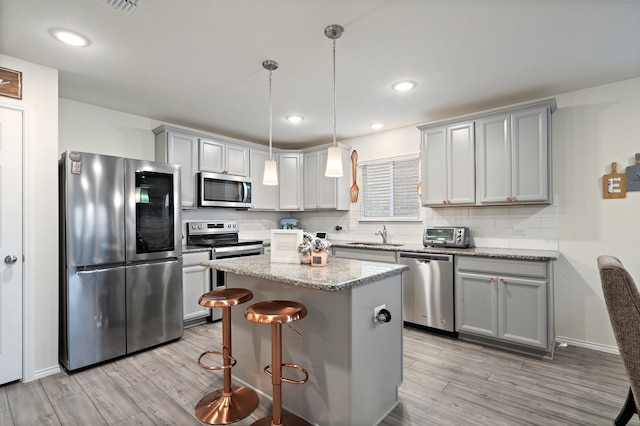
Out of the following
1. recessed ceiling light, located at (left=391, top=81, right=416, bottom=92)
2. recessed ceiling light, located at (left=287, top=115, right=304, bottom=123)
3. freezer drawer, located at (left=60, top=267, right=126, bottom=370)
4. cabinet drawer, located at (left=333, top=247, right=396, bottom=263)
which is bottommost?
freezer drawer, located at (left=60, top=267, right=126, bottom=370)

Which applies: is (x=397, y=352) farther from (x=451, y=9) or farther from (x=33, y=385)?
(x=33, y=385)

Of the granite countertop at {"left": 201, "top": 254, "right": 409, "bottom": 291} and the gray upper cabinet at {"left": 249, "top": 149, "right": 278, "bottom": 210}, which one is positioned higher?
the gray upper cabinet at {"left": 249, "top": 149, "right": 278, "bottom": 210}

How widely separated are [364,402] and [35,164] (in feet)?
10.1

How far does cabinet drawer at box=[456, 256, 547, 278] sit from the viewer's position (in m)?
2.81

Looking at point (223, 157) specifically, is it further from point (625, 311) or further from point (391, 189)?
point (625, 311)

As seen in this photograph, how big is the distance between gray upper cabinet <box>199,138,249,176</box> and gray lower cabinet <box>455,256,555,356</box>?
10.2ft

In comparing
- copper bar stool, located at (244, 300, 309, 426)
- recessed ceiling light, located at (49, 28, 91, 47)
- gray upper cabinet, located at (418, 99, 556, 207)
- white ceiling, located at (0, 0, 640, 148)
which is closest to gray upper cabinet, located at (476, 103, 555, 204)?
gray upper cabinet, located at (418, 99, 556, 207)

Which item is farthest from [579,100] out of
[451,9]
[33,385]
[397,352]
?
[33,385]

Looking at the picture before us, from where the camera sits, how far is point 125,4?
180 cm

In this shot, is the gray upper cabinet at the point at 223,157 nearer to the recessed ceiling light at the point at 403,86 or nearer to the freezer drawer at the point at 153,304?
the freezer drawer at the point at 153,304

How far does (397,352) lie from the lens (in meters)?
2.21

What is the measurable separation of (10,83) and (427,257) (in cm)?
401

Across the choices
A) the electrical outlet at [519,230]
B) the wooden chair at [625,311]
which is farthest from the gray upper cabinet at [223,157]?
the wooden chair at [625,311]

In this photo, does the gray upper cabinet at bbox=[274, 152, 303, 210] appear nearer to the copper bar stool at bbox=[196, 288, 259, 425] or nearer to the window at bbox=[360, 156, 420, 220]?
the window at bbox=[360, 156, 420, 220]
